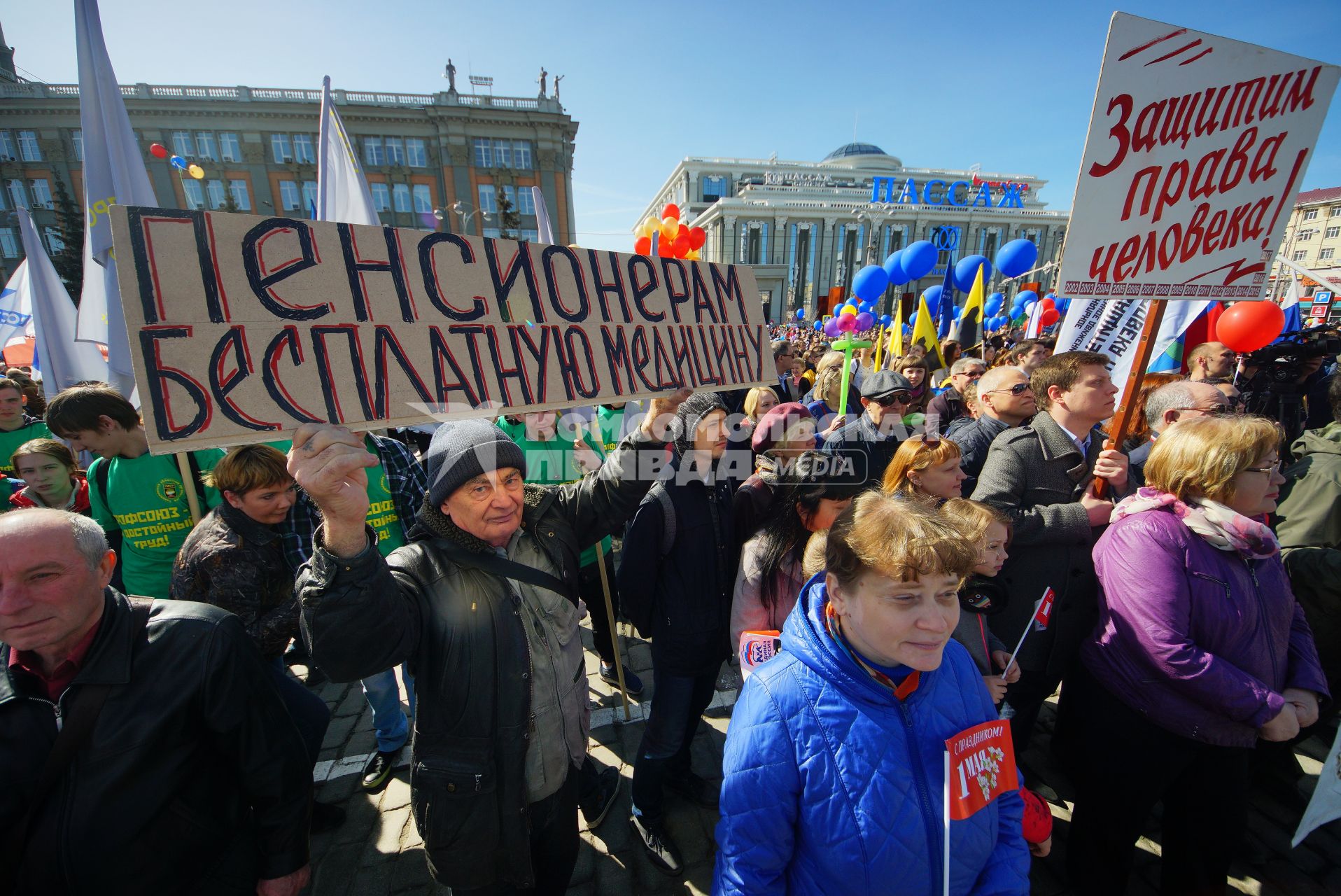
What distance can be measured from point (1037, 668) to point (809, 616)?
1.72m

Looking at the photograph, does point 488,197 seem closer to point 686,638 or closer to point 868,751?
point 686,638

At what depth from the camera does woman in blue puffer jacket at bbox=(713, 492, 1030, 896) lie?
1.22m

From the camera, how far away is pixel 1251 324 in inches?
175

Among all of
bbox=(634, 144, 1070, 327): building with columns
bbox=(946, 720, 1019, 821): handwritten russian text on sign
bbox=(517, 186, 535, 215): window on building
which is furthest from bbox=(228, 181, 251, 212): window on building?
bbox=(946, 720, 1019, 821): handwritten russian text on sign

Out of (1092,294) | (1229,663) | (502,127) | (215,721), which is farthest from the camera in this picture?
(502,127)

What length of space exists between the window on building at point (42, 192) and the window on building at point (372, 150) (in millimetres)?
18562

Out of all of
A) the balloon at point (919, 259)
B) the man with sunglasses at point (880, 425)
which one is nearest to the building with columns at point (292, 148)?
the balloon at point (919, 259)

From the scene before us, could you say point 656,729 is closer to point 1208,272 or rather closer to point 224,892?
point 224,892

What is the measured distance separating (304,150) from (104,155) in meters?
40.5

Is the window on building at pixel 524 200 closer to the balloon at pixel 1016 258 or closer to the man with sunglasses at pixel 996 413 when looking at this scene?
the balloon at pixel 1016 258

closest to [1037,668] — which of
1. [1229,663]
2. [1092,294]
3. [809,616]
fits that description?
[1229,663]

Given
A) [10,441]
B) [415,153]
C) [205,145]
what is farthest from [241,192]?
[10,441]

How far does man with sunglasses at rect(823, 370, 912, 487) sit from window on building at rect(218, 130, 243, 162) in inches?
1749

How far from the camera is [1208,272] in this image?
2789 mm
